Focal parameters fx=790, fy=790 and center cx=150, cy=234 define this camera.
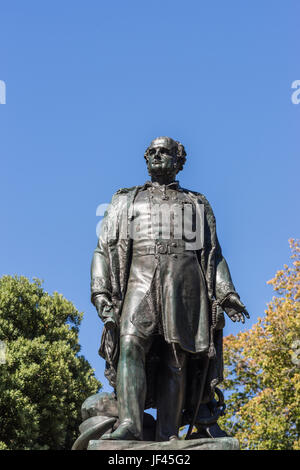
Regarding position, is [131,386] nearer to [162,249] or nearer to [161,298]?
[161,298]

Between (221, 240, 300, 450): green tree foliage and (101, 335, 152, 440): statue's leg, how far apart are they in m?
17.3

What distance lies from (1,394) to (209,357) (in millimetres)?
17318

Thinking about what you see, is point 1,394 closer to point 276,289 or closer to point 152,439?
point 276,289

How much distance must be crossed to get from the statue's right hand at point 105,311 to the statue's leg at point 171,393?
653 millimetres

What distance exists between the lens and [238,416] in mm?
27328

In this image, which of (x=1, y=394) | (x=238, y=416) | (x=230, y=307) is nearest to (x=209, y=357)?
(x=230, y=307)

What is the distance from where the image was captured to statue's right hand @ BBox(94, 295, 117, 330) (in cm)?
788

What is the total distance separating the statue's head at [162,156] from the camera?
884 centimetres

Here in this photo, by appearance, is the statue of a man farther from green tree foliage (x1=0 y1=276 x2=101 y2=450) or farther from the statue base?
green tree foliage (x1=0 y1=276 x2=101 y2=450)

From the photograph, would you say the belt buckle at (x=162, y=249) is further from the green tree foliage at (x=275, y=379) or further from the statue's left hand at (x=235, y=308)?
the green tree foliage at (x=275, y=379)

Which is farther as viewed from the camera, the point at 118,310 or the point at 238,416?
the point at 238,416

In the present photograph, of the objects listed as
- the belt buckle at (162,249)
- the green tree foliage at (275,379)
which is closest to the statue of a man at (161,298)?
the belt buckle at (162,249)

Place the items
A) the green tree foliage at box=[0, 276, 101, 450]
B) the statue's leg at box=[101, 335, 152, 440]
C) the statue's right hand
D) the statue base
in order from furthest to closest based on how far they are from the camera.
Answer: the green tree foliage at box=[0, 276, 101, 450], the statue's right hand, the statue's leg at box=[101, 335, 152, 440], the statue base

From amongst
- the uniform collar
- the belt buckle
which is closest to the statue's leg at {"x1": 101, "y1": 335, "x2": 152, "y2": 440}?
the belt buckle
